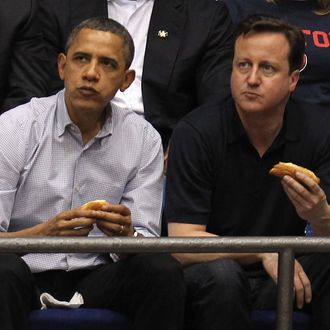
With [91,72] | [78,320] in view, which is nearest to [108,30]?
[91,72]

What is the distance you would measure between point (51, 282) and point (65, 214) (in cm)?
33

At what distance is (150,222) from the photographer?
3793mm

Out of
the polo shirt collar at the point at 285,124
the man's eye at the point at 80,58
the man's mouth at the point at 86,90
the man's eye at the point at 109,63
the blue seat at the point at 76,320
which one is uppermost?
the man's eye at the point at 80,58

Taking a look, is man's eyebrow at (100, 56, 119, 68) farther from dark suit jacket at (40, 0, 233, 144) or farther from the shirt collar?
dark suit jacket at (40, 0, 233, 144)

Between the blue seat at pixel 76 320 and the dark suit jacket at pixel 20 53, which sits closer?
the blue seat at pixel 76 320

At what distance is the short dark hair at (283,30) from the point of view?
3818 millimetres

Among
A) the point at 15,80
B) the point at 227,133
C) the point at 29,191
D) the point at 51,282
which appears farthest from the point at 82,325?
the point at 15,80

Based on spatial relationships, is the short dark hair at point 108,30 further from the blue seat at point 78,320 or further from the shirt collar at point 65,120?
the blue seat at point 78,320

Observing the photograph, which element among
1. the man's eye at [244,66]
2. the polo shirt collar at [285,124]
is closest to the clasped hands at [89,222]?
the polo shirt collar at [285,124]

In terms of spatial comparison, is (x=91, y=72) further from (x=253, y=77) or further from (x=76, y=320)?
(x=76, y=320)

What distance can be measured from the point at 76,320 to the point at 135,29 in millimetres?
Answer: 1346

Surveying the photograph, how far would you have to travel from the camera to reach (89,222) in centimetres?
344

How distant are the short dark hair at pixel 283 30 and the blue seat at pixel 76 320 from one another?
0.99 metres

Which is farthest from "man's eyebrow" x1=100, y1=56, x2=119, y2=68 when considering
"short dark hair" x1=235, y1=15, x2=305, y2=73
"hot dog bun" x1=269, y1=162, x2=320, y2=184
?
"hot dog bun" x1=269, y1=162, x2=320, y2=184
